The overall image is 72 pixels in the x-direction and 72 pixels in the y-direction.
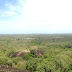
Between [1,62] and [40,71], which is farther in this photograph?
[1,62]

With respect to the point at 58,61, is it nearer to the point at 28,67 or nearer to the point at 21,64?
the point at 28,67

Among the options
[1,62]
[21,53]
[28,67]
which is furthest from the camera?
[21,53]

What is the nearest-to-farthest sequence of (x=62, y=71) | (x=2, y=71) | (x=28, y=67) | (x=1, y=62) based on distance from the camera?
(x=2, y=71) → (x=62, y=71) → (x=28, y=67) → (x=1, y=62)

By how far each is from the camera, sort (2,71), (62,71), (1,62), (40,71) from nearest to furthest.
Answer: (2,71) < (40,71) < (62,71) < (1,62)

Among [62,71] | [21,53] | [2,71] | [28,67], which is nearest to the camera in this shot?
[2,71]

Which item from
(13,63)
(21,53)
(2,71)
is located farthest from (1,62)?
(21,53)

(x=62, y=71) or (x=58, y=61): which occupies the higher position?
(x=58, y=61)

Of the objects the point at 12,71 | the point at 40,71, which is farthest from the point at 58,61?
the point at 12,71

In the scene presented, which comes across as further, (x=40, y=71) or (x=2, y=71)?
(x=40, y=71)

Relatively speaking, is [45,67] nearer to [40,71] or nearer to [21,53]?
[40,71]
